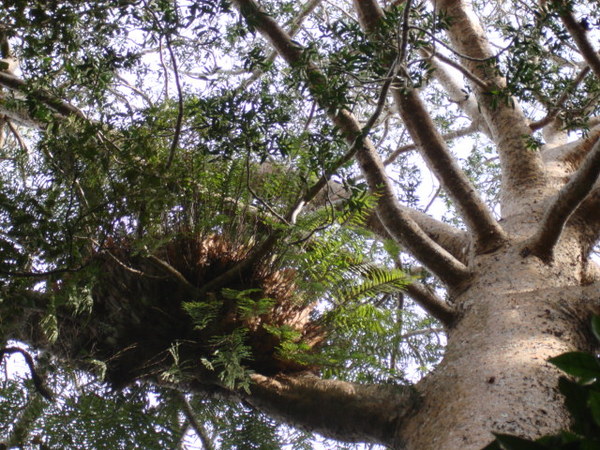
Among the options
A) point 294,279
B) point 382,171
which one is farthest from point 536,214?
point 294,279

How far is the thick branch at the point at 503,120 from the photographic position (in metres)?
3.57

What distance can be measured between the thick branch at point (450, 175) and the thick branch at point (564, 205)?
0.78 feet

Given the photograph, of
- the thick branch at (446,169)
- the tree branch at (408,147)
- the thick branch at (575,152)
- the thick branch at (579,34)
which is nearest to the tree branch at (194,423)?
the thick branch at (446,169)

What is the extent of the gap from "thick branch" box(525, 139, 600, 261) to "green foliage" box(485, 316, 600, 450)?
1518 mm

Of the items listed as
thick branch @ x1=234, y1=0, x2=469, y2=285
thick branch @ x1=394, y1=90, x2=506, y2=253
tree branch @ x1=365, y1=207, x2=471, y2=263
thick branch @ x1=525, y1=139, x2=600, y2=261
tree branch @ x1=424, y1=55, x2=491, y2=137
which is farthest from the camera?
tree branch @ x1=424, y1=55, x2=491, y2=137

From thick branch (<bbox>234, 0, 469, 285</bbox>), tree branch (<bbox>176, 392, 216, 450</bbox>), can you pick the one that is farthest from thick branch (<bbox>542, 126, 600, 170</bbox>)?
tree branch (<bbox>176, 392, 216, 450</bbox>)

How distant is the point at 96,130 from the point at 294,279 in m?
1.03

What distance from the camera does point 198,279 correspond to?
272 cm

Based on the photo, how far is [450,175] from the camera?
301cm

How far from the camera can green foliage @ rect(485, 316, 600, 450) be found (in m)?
0.84

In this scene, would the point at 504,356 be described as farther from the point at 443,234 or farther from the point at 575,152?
the point at 575,152

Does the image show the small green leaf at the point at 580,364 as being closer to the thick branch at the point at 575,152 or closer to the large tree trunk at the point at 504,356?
the large tree trunk at the point at 504,356

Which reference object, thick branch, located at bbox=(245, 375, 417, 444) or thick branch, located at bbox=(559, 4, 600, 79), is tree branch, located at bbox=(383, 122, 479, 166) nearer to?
thick branch, located at bbox=(559, 4, 600, 79)

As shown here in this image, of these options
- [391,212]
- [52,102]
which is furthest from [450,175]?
[52,102]
